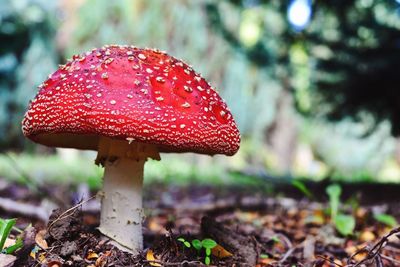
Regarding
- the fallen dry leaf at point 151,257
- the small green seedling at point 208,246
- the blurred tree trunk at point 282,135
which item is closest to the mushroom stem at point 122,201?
the fallen dry leaf at point 151,257

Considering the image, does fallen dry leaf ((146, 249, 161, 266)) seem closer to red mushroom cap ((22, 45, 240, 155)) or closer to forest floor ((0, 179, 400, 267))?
forest floor ((0, 179, 400, 267))

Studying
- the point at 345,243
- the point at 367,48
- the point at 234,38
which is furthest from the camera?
the point at 234,38

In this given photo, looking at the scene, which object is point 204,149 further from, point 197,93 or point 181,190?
point 181,190

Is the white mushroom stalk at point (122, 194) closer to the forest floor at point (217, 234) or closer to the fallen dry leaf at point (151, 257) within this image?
the forest floor at point (217, 234)

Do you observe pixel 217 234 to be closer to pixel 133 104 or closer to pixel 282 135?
pixel 133 104

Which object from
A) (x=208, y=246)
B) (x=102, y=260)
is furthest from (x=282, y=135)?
(x=102, y=260)

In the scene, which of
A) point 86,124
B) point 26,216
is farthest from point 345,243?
point 26,216
